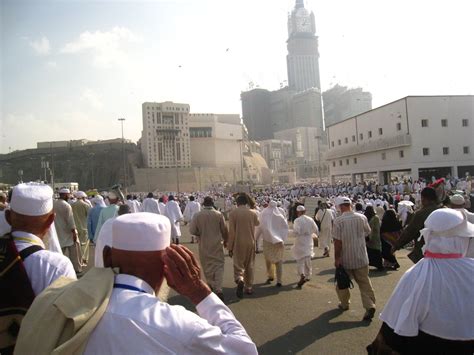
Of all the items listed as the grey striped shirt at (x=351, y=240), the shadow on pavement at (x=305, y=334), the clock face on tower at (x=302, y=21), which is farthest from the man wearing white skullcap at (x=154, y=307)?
the clock face on tower at (x=302, y=21)

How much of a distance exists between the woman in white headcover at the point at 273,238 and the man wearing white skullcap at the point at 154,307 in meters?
6.03

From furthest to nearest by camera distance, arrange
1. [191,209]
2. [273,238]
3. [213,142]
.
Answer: [213,142], [191,209], [273,238]

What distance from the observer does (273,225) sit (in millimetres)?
7871

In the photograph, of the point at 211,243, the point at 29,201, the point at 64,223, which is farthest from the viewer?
the point at 64,223

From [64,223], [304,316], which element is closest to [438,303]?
[304,316]

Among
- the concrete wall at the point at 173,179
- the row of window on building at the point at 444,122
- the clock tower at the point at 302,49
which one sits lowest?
the concrete wall at the point at 173,179

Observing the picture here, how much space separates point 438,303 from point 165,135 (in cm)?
7131

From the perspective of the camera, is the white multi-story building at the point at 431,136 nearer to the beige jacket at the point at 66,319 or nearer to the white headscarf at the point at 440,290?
the white headscarf at the point at 440,290

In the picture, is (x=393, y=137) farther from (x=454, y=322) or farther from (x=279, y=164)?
(x=279, y=164)

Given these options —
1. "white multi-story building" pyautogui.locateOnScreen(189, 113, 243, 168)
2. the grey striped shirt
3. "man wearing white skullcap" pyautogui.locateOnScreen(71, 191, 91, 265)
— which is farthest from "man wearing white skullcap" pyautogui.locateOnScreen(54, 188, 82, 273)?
"white multi-story building" pyautogui.locateOnScreen(189, 113, 243, 168)

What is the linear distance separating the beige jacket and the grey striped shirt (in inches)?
180

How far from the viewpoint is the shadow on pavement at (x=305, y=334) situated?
439 centimetres

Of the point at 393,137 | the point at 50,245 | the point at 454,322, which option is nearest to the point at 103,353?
the point at 50,245

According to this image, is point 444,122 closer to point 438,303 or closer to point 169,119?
point 438,303
